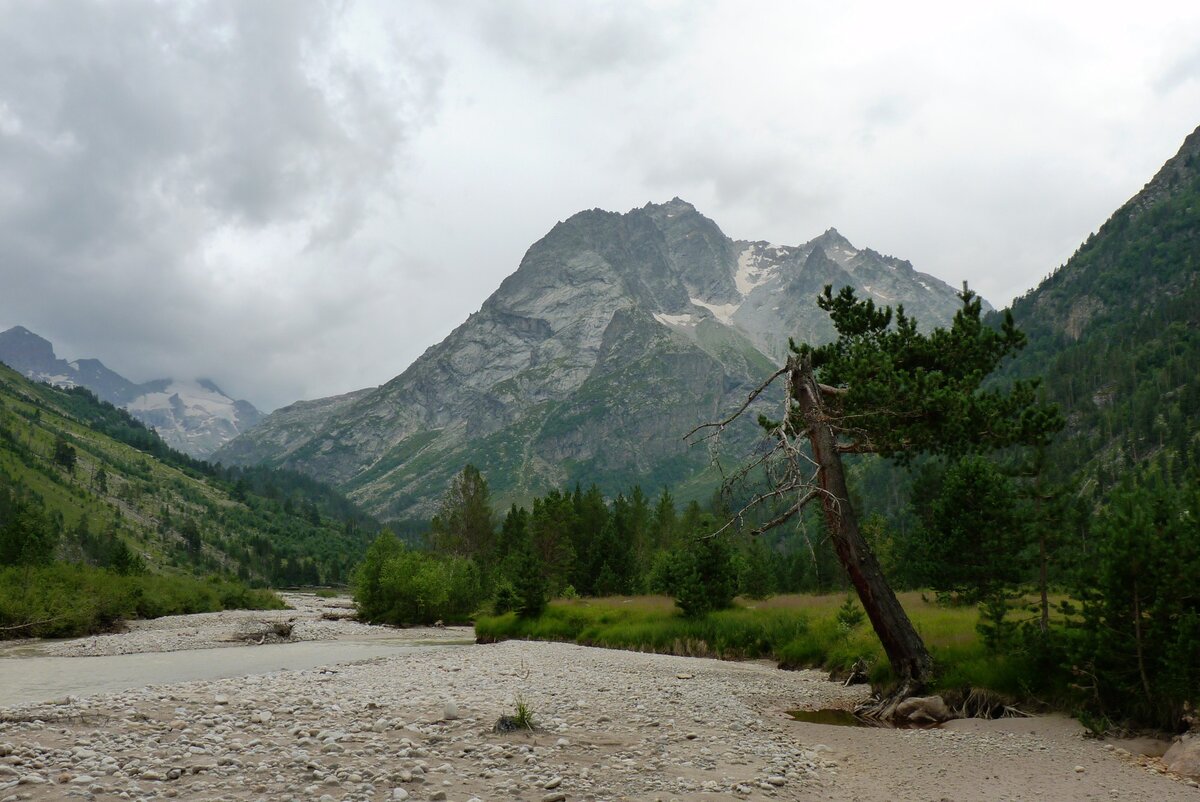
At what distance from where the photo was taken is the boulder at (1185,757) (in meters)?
10.8

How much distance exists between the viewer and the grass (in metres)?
16.7

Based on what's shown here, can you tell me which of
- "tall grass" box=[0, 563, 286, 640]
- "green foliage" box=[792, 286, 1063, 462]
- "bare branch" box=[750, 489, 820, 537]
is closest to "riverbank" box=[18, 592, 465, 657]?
"tall grass" box=[0, 563, 286, 640]

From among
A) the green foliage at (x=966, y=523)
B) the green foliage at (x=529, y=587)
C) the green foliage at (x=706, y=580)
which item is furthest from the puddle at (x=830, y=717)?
the green foliage at (x=529, y=587)

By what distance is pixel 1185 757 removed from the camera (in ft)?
36.2

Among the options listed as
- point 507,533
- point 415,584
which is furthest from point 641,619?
point 507,533

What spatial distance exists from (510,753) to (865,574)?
10.7m

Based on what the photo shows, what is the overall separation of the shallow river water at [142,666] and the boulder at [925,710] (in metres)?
22.5

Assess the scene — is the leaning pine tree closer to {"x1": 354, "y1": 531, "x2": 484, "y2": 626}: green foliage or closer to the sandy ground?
the sandy ground

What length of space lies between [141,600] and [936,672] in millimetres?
83762

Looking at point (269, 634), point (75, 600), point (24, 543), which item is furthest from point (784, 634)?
point (24, 543)

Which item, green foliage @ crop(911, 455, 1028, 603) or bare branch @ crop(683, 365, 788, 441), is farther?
green foliage @ crop(911, 455, 1028, 603)

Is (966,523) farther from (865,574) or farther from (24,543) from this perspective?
(24,543)

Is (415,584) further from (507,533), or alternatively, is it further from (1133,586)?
(1133,586)

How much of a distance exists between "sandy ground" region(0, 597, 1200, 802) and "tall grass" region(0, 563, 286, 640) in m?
50.6
